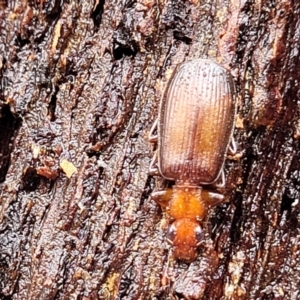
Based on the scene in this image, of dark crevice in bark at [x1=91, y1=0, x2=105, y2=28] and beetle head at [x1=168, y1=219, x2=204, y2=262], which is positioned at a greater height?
dark crevice in bark at [x1=91, y1=0, x2=105, y2=28]

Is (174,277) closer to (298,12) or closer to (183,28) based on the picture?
(183,28)

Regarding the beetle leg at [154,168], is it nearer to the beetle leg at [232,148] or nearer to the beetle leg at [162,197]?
the beetle leg at [162,197]

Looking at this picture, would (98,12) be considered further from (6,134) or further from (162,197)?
(162,197)

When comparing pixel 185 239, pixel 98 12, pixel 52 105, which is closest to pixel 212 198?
pixel 185 239

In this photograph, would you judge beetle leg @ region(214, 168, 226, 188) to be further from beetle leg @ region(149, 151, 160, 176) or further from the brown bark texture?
beetle leg @ region(149, 151, 160, 176)

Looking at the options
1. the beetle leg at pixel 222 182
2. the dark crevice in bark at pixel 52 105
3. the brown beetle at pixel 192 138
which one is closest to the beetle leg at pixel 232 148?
the brown beetle at pixel 192 138

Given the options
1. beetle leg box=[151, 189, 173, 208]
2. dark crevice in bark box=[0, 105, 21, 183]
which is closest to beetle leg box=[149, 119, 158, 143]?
beetle leg box=[151, 189, 173, 208]

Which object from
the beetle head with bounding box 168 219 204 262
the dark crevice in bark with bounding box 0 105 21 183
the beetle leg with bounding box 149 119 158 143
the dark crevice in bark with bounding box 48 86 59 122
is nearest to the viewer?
the beetle head with bounding box 168 219 204 262

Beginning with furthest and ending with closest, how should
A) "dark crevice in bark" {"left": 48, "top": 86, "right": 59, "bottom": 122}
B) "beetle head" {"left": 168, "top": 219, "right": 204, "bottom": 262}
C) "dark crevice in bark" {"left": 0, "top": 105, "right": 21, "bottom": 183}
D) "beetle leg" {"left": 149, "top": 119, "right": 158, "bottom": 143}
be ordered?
1. "dark crevice in bark" {"left": 0, "top": 105, "right": 21, "bottom": 183}
2. "dark crevice in bark" {"left": 48, "top": 86, "right": 59, "bottom": 122}
3. "beetle leg" {"left": 149, "top": 119, "right": 158, "bottom": 143}
4. "beetle head" {"left": 168, "top": 219, "right": 204, "bottom": 262}

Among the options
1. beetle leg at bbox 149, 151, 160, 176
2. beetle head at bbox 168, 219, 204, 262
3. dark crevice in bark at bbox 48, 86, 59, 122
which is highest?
dark crevice in bark at bbox 48, 86, 59, 122
